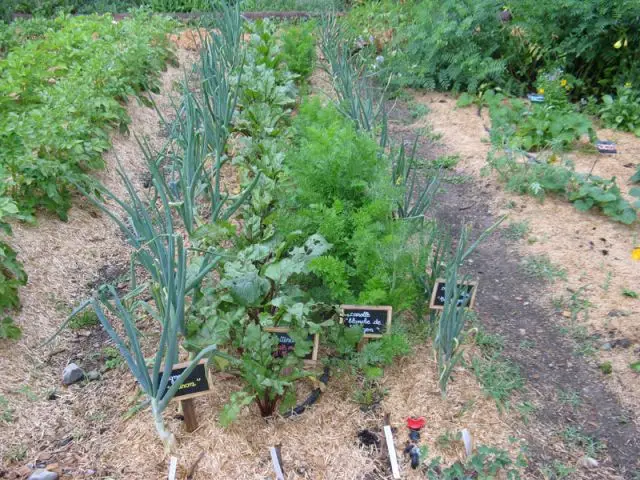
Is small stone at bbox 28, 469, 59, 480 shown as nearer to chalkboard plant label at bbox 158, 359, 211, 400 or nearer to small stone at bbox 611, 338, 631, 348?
chalkboard plant label at bbox 158, 359, 211, 400

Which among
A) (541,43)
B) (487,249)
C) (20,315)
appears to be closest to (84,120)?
(20,315)

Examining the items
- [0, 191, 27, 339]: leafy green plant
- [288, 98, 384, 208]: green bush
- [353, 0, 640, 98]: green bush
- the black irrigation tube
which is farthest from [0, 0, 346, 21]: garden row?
the black irrigation tube

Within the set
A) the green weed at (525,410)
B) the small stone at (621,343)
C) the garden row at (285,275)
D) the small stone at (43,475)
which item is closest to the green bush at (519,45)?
the garden row at (285,275)

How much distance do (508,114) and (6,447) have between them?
3.82 meters

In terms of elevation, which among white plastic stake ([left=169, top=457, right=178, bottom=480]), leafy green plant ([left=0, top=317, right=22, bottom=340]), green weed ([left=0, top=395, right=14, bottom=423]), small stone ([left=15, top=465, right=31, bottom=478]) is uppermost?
leafy green plant ([left=0, top=317, right=22, bottom=340])

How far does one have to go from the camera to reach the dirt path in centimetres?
191

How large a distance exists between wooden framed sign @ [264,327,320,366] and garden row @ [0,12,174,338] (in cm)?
105

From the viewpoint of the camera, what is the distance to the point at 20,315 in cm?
232

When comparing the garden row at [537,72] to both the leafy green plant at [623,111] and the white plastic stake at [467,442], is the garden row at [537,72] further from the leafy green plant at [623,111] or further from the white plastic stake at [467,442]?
the white plastic stake at [467,442]

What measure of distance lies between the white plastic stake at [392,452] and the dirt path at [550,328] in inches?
17.1

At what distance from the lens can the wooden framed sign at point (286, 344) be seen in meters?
1.89

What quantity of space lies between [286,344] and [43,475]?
84cm

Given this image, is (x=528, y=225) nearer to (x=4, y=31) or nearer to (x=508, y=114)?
(x=508, y=114)

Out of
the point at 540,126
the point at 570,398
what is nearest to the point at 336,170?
the point at 570,398
